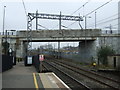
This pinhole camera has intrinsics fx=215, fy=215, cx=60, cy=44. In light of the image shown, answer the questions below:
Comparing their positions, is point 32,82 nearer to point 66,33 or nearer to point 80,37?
point 66,33

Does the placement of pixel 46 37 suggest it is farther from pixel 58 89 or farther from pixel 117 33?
pixel 58 89

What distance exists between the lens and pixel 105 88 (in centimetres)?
1434

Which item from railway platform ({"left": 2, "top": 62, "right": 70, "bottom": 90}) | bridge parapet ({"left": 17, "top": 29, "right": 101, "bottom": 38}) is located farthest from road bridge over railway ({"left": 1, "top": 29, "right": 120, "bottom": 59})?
railway platform ({"left": 2, "top": 62, "right": 70, "bottom": 90})

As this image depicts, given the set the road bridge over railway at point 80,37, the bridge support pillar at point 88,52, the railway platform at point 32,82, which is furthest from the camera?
the road bridge over railway at point 80,37

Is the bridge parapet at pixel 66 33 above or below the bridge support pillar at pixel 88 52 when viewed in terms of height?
above

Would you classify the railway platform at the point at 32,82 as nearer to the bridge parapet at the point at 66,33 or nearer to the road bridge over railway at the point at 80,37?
the road bridge over railway at the point at 80,37

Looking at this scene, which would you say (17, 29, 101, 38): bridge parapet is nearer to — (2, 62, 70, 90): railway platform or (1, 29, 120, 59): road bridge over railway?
(1, 29, 120, 59): road bridge over railway

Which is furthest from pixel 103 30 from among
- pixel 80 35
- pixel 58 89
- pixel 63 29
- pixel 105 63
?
pixel 58 89

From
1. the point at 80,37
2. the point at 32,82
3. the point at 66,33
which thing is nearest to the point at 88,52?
the point at 80,37

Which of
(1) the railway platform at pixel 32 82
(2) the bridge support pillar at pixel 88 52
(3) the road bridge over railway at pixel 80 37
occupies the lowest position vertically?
(1) the railway platform at pixel 32 82

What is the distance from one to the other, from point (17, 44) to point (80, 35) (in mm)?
15582

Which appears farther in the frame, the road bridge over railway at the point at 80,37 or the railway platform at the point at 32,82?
the road bridge over railway at the point at 80,37

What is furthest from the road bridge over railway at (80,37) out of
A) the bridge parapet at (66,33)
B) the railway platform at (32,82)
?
the railway platform at (32,82)

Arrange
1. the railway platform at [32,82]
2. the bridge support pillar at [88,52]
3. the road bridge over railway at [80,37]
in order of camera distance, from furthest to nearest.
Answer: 1. the road bridge over railway at [80,37]
2. the bridge support pillar at [88,52]
3. the railway platform at [32,82]
